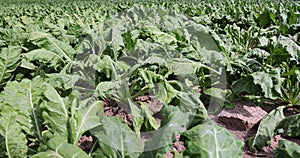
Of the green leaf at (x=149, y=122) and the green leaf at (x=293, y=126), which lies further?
the green leaf at (x=293, y=126)

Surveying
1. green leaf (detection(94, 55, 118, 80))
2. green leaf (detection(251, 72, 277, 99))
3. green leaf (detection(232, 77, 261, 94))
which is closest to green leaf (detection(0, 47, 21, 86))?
green leaf (detection(94, 55, 118, 80))

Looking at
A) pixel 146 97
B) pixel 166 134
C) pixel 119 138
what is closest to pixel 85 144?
pixel 119 138

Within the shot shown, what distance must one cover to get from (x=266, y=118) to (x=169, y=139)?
1.11 meters

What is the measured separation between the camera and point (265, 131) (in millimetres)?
2488

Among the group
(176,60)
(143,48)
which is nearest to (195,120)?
(176,60)

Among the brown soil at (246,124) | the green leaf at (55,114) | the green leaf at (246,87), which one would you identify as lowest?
the brown soil at (246,124)

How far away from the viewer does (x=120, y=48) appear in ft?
10.8

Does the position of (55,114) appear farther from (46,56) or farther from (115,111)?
(46,56)

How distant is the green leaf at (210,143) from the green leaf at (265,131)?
0.77 meters

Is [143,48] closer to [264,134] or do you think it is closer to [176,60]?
[176,60]

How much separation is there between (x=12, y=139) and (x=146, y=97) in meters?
1.47

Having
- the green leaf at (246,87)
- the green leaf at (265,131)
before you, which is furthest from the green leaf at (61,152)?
the green leaf at (246,87)

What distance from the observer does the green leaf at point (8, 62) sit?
2996 mm

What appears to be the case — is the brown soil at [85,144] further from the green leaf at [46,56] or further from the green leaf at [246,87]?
the green leaf at [246,87]
